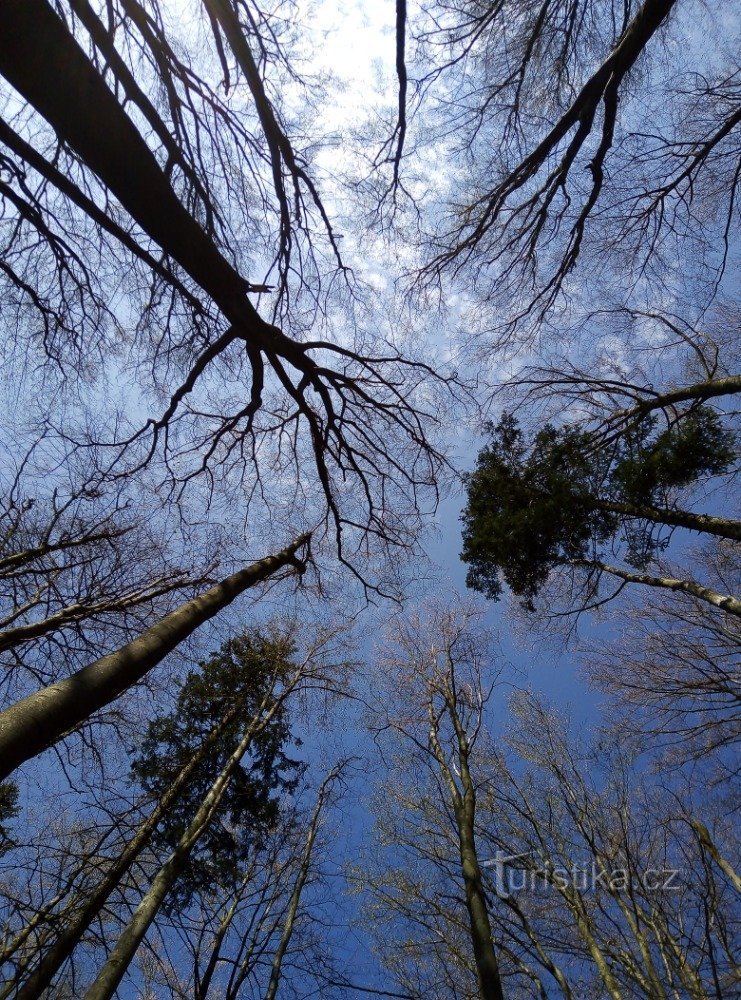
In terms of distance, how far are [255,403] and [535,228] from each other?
14.8ft

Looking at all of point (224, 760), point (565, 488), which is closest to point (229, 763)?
point (224, 760)

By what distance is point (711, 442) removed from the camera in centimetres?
616

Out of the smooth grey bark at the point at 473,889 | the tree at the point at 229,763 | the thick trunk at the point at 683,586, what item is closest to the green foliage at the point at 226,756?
the tree at the point at 229,763

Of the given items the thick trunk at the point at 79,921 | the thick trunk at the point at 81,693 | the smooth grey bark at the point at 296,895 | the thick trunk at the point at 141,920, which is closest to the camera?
the thick trunk at the point at 81,693

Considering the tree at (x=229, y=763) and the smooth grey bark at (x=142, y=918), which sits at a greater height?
the tree at (x=229, y=763)

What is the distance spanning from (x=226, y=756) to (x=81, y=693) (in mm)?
5744

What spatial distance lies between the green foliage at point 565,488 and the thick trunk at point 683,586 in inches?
14.7

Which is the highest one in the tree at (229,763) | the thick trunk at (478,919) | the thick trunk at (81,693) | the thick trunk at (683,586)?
the thick trunk at (683,586)

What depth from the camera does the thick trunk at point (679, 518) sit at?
582 cm

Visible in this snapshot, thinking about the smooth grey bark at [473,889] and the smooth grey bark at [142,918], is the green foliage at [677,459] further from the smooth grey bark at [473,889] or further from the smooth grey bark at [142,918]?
the smooth grey bark at [142,918]

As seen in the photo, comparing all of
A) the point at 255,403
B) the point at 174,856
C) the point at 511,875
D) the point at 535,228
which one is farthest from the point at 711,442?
the point at 174,856

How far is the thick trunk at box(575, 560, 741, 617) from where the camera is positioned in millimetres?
5465

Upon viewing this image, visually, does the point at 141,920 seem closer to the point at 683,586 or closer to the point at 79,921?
the point at 79,921

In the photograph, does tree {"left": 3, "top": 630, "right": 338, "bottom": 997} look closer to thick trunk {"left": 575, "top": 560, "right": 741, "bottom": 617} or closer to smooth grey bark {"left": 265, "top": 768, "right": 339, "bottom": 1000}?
smooth grey bark {"left": 265, "top": 768, "right": 339, "bottom": 1000}
